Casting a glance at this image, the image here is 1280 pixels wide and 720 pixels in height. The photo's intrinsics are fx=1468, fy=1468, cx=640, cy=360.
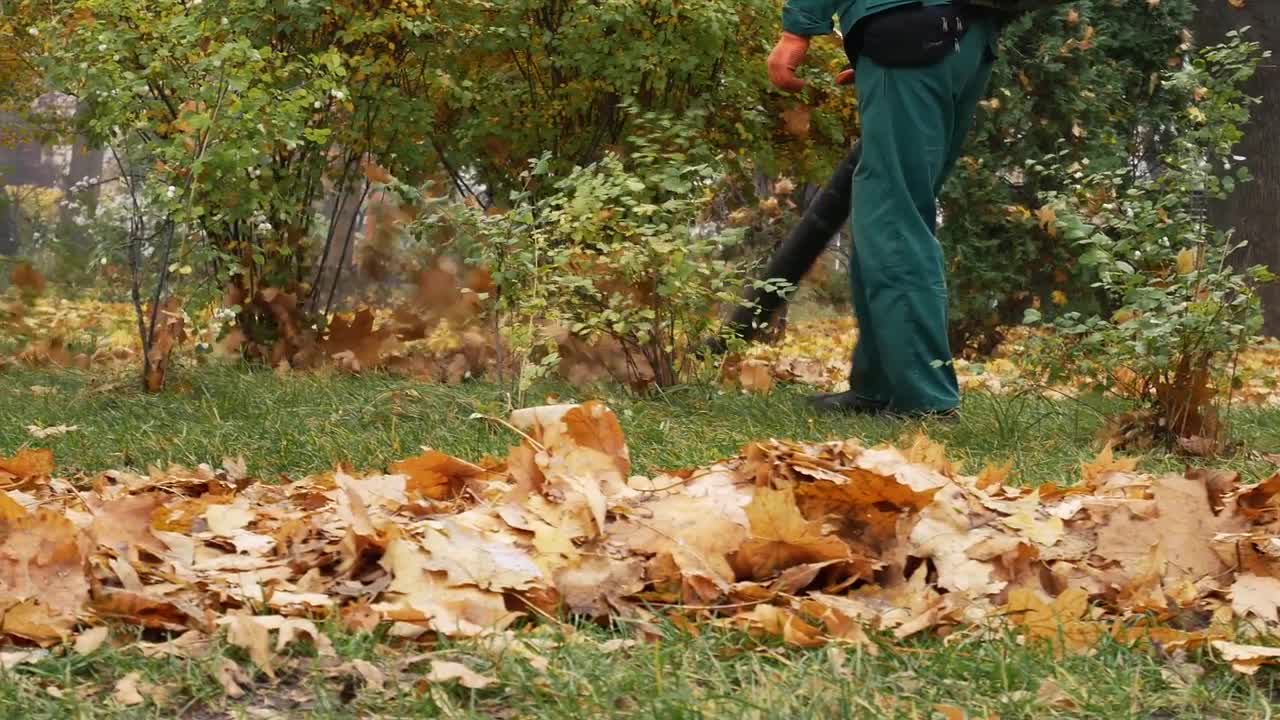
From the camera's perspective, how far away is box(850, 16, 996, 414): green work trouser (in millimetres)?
4527

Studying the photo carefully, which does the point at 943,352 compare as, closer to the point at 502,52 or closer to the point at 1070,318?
the point at 1070,318

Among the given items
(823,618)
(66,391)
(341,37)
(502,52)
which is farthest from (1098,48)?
(823,618)

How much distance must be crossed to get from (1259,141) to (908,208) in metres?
9.75

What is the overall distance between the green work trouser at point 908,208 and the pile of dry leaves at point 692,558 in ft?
6.03

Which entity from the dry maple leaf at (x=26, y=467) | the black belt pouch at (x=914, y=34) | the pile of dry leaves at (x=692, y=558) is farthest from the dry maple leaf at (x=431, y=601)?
the black belt pouch at (x=914, y=34)

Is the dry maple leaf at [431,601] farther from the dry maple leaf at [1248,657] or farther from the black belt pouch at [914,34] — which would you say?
the black belt pouch at [914,34]

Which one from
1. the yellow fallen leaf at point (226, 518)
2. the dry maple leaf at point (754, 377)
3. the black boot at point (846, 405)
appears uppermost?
the yellow fallen leaf at point (226, 518)

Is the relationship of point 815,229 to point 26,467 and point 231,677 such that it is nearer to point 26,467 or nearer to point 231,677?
point 26,467

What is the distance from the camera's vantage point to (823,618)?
2.06 m

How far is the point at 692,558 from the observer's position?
2262mm

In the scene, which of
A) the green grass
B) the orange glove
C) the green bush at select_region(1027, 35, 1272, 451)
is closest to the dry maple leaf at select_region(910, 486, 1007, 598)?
the green grass

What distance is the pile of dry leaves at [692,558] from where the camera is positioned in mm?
2059

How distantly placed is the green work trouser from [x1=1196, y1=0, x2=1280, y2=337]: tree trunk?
9.05m

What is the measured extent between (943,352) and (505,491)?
231cm
